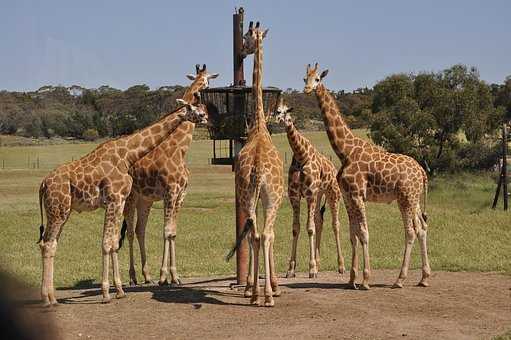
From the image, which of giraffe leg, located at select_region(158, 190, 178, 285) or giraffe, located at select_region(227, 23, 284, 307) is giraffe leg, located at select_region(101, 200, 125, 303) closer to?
giraffe leg, located at select_region(158, 190, 178, 285)

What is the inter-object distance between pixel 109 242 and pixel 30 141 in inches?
2331

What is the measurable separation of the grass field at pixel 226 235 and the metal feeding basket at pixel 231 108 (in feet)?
11.6

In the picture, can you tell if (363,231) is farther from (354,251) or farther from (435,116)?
(435,116)

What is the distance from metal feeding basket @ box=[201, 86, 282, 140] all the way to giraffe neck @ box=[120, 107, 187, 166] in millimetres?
584

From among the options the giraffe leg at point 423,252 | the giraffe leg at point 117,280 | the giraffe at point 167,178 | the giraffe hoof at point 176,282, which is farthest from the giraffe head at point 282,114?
the giraffe leg at point 117,280

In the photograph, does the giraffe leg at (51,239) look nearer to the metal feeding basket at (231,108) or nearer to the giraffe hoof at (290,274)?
the metal feeding basket at (231,108)

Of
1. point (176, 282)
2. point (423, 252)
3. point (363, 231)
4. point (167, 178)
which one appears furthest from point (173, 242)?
point (423, 252)

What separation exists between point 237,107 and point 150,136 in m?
1.55

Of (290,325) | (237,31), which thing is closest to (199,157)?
(237,31)

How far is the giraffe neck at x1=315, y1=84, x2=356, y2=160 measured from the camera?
11.2 metres

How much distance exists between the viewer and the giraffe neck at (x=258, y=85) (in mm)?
10320

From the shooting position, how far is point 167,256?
11.2m

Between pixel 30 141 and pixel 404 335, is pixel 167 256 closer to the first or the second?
pixel 404 335

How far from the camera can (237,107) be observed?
447 inches
